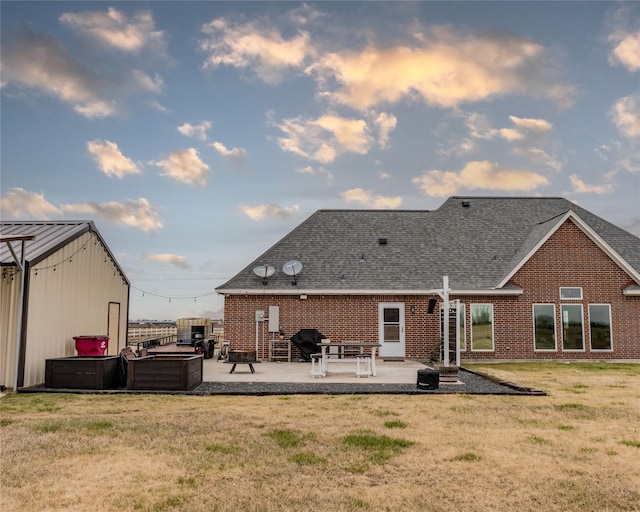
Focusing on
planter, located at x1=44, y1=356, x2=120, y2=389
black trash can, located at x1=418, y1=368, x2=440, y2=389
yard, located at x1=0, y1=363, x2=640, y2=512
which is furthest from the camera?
planter, located at x1=44, y1=356, x2=120, y2=389

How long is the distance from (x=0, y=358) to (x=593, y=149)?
19.9 m

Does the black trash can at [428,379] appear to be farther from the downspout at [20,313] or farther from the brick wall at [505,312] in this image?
the downspout at [20,313]

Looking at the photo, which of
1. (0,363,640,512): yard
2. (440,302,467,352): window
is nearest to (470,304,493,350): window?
(440,302,467,352): window

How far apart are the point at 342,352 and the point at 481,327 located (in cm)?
554

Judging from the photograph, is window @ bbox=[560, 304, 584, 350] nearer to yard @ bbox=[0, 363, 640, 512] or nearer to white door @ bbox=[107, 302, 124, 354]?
yard @ bbox=[0, 363, 640, 512]

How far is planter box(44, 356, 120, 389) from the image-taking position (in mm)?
12711

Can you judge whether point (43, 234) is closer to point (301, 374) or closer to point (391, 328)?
point (301, 374)

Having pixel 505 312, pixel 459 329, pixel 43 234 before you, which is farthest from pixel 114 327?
pixel 505 312

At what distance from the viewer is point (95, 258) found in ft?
55.5

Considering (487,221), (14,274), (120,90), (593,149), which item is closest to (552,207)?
(487,221)

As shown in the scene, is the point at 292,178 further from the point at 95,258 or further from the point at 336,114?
the point at 95,258

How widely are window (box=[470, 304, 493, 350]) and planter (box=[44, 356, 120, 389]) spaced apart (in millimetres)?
13327

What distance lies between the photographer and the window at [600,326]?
19.9 m

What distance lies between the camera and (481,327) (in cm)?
1992
